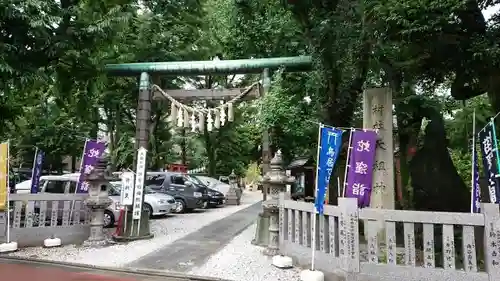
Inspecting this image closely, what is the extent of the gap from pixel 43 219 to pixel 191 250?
→ 3565 millimetres

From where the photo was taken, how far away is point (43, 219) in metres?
9.64

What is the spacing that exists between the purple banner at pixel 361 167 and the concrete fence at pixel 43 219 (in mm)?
6464

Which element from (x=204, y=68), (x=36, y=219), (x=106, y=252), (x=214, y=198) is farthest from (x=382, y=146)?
(x=214, y=198)

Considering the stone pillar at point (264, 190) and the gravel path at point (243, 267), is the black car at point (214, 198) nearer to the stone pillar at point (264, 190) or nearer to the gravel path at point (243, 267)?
the stone pillar at point (264, 190)

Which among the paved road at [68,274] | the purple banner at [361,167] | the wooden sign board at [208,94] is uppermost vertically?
the wooden sign board at [208,94]

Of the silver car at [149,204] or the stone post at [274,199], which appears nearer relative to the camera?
the stone post at [274,199]

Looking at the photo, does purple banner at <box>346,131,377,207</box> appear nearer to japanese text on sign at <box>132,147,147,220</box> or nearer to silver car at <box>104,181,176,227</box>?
japanese text on sign at <box>132,147,147,220</box>

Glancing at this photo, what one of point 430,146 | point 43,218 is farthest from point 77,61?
point 430,146

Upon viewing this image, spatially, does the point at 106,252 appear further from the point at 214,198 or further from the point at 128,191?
the point at 214,198

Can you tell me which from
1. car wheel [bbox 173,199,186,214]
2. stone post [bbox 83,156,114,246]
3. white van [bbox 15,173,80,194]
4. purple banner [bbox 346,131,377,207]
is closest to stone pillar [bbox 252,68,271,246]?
purple banner [bbox 346,131,377,207]

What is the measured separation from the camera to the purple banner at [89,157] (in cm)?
1023

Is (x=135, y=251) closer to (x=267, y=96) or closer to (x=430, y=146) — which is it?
(x=267, y=96)

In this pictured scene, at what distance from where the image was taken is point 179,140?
105 feet

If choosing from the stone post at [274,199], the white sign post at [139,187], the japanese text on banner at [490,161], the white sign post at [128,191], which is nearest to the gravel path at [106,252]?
the white sign post at [139,187]
